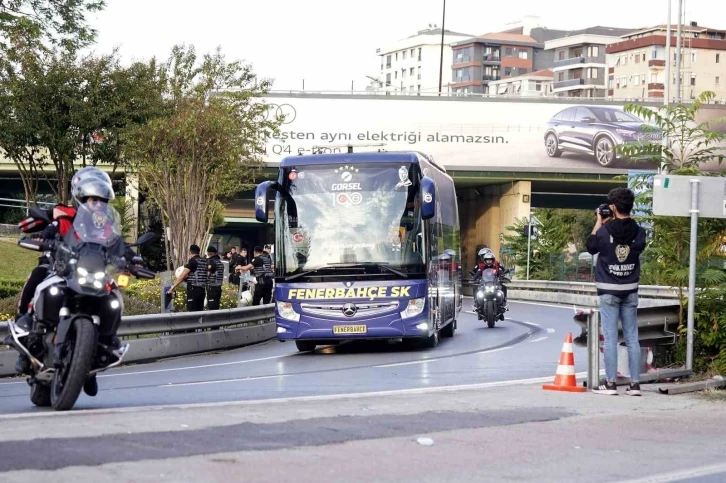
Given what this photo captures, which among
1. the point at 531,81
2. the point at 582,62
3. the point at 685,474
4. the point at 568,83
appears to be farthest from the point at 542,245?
the point at 531,81

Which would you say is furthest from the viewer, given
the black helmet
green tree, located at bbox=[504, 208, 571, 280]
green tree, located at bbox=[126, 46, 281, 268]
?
green tree, located at bbox=[504, 208, 571, 280]

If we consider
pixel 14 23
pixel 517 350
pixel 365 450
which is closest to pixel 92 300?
pixel 365 450

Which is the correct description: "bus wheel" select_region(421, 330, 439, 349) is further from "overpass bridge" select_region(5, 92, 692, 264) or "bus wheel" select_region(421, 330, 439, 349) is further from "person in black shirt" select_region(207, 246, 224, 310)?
"overpass bridge" select_region(5, 92, 692, 264)

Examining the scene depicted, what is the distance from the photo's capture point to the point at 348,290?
64.4ft

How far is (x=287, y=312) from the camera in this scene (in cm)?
1988

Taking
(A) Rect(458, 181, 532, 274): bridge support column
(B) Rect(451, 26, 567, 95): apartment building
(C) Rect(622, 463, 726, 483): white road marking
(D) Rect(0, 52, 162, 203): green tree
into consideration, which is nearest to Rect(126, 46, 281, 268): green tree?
(D) Rect(0, 52, 162, 203): green tree

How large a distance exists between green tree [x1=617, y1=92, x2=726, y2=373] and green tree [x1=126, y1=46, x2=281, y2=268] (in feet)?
77.0

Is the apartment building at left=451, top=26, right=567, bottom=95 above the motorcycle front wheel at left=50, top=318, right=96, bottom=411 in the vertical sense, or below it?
above

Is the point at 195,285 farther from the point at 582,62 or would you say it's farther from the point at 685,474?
the point at 582,62

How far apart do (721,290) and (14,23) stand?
15816 mm

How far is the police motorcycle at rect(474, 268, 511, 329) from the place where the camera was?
91.6 feet

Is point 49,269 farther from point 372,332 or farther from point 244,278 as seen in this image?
point 244,278

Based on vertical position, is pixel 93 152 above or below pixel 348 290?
above

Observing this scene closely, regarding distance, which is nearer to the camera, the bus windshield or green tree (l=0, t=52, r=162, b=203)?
the bus windshield
